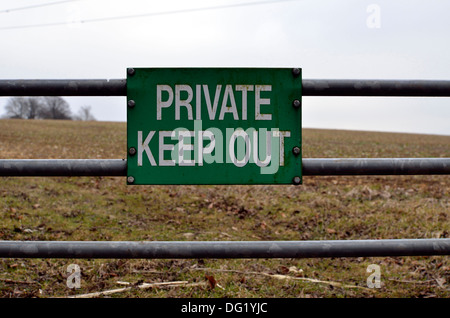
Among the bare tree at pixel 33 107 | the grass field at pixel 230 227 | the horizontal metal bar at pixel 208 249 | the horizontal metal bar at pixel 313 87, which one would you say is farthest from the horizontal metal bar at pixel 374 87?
the bare tree at pixel 33 107

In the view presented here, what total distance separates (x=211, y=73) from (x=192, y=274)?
1977mm

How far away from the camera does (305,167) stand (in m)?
1.84

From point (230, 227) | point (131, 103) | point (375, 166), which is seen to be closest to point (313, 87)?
point (375, 166)

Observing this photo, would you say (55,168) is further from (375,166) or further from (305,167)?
(375,166)

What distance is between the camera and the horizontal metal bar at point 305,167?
68.8 inches

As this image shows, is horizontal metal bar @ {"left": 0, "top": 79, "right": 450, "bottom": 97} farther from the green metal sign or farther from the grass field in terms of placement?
the grass field

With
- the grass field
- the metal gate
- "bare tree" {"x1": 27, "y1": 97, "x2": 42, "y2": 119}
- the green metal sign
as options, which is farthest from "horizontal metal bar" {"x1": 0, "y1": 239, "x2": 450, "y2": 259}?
"bare tree" {"x1": 27, "y1": 97, "x2": 42, "y2": 119}

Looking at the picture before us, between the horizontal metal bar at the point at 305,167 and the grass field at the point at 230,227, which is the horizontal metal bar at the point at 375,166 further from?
the grass field at the point at 230,227

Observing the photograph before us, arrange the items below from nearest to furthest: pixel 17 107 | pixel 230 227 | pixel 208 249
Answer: pixel 208 249 → pixel 230 227 → pixel 17 107

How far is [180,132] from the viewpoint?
70.8 inches

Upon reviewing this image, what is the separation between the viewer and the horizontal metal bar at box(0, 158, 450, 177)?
68.8 inches

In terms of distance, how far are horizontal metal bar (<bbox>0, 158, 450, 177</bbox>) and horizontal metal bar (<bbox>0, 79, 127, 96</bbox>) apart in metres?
0.28

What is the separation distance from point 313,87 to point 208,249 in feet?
2.67

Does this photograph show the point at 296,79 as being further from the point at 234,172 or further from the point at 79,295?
the point at 79,295
